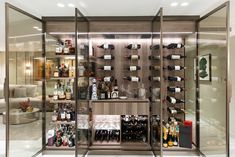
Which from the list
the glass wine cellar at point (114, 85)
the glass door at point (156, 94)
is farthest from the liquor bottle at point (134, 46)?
the glass door at point (156, 94)

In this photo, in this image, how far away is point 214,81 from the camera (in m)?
3.33

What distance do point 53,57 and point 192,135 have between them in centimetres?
335

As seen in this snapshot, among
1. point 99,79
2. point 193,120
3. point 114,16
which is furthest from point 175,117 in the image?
point 114,16

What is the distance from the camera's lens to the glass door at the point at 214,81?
2.94m

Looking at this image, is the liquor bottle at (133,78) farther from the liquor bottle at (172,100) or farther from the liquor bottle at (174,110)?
the liquor bottle at (174,110)

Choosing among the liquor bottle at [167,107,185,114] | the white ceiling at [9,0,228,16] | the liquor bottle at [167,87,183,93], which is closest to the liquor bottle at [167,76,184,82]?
the liquor bottle at [167,87,183,93]

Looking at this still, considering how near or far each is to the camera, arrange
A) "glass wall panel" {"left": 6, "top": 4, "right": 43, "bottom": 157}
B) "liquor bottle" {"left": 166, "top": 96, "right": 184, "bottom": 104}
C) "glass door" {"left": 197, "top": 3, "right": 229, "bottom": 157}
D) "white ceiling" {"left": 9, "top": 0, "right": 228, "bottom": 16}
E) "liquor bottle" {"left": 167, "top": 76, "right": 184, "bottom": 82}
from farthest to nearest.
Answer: "liquor bottle" {"left": 167, "top": 76, "right": 184, "bottom": 82} < "liquor bottle" {"left": 166, "top": 96, "right": 184, "bottom": 104} < "glass wall panel" {"left": 6, "top": 4, "right": 43, "bottom": 157} < "white ceiling" {"left": 9, "top": 0, "right": 228, "bottom": 16} < "glass door" {"left": 197, "top": 3, "right": 229, "bottom": 157}

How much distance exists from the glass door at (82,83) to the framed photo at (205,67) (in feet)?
7.07

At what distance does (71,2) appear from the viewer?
321cm

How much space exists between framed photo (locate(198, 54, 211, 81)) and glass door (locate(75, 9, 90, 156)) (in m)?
2.16

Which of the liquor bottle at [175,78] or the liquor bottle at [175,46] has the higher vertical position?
the liquor bottle at [175,46]

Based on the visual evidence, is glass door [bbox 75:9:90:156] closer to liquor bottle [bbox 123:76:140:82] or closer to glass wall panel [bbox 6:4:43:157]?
liquor bottle [bbox 123:76:140:82]

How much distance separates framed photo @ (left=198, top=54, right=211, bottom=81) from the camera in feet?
11.6

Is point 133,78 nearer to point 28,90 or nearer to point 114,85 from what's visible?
point 114,85
